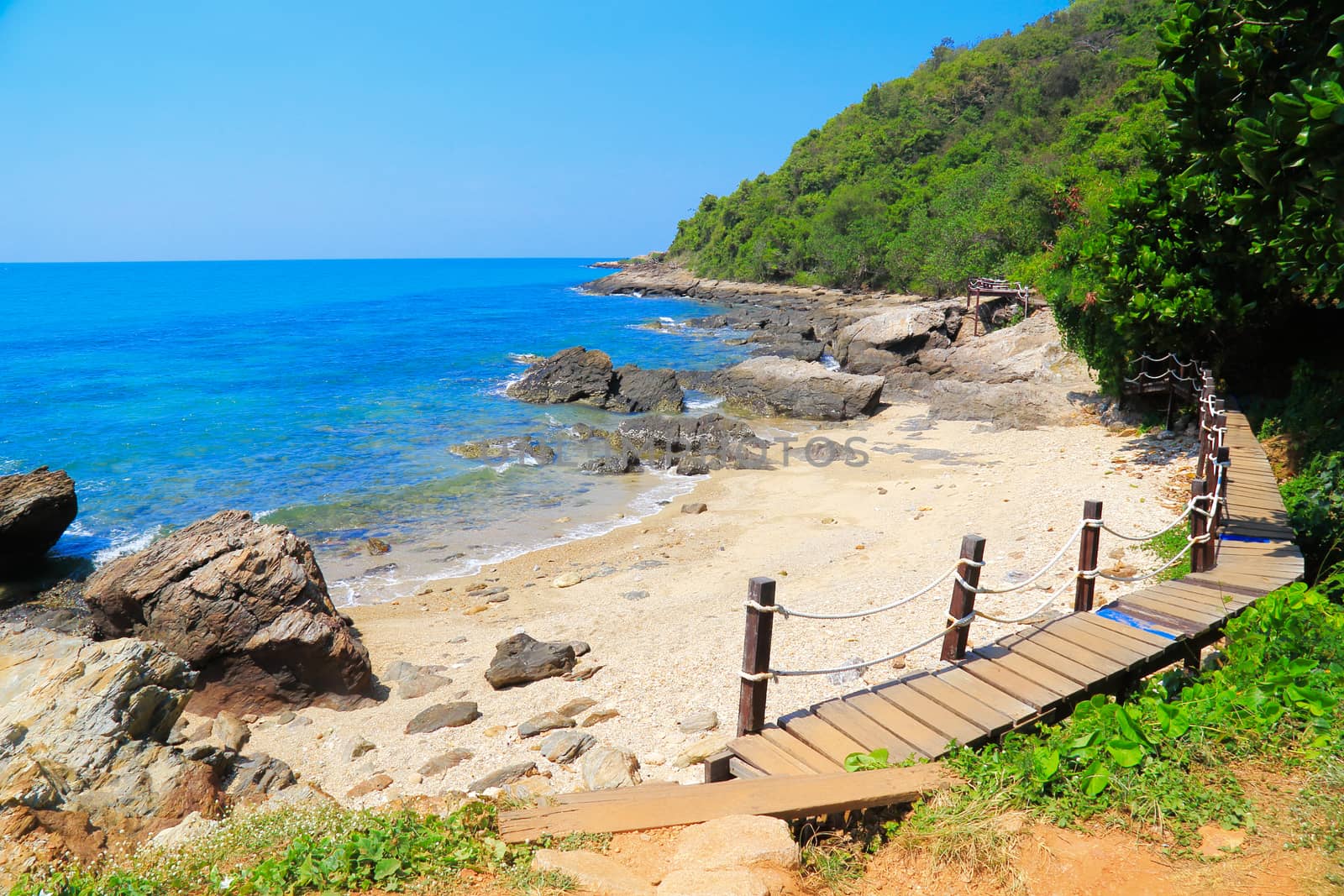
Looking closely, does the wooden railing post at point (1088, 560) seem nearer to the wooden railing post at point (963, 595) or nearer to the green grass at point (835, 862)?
the wooden railing post at point (963, 595)

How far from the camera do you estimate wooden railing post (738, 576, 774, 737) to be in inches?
211

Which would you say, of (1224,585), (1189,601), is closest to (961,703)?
(1189,601)

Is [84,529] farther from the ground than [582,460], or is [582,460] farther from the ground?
[582,460]

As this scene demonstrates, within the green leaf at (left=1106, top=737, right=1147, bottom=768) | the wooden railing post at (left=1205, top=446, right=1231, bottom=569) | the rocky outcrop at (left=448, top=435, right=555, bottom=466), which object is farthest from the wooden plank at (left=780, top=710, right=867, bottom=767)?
the rocky outcrop at (left=448, top=435, right=555, bottom=466)

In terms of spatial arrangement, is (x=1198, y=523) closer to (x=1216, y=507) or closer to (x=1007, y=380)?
(x=1216, y=507)

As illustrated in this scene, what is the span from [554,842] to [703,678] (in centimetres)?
487

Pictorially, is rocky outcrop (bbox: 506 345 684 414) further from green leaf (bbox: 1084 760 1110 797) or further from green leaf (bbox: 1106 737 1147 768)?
green leaf (bbox: 1084 760 1110 797)

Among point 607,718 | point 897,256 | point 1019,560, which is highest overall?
point 897,256

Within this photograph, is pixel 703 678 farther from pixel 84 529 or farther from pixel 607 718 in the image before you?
pixel 84 529

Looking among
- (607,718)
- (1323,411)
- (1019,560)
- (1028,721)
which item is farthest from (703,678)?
(1323,411)

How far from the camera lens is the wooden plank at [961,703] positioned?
17.4 ft

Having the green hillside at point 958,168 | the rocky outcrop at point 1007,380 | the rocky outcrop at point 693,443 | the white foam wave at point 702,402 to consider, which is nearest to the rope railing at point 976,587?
the rocky outcrop at point 1007,380

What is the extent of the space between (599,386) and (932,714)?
27.3 metres

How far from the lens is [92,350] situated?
55.7 m
